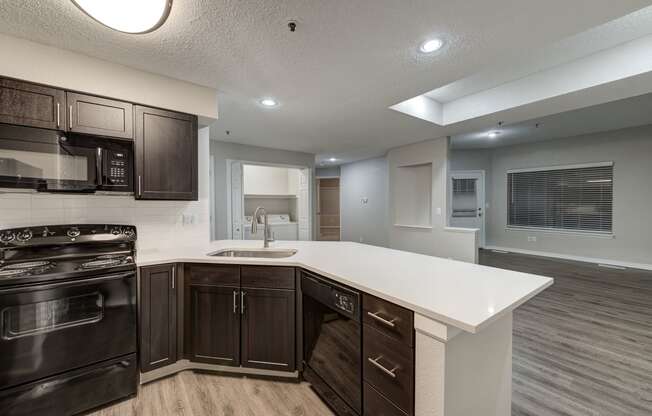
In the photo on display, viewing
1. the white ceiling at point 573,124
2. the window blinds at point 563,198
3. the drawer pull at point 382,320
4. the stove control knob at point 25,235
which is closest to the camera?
the drawer pull at point 382,320

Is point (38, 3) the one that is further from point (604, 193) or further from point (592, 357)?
point (604, 193)

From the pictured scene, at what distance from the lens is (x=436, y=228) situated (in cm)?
487

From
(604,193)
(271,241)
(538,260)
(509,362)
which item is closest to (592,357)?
(509,362)

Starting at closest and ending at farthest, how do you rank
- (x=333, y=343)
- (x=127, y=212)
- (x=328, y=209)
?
(x=333, y=343)
(x=127, y=212)
(x=328, y=209)

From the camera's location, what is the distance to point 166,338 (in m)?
2.04

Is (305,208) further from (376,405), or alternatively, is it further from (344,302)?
(376,405)

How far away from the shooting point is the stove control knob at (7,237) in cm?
179

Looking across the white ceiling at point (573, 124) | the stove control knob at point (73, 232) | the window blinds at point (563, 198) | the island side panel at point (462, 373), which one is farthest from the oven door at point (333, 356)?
the window blinds at point (563, 198)

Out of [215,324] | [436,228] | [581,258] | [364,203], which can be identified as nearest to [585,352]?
[436,228]

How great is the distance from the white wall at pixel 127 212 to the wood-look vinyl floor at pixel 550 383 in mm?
1243

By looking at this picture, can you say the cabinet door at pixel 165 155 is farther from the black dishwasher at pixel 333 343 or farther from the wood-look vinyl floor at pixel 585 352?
the wood-look vinyl floor at pixel 585 352

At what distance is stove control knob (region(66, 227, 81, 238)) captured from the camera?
2.00 metres

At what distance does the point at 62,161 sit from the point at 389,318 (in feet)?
7.93

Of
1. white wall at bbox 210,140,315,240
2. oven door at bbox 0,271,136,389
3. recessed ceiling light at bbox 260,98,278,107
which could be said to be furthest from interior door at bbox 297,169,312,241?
oven door at bbox 0,271,136,389
